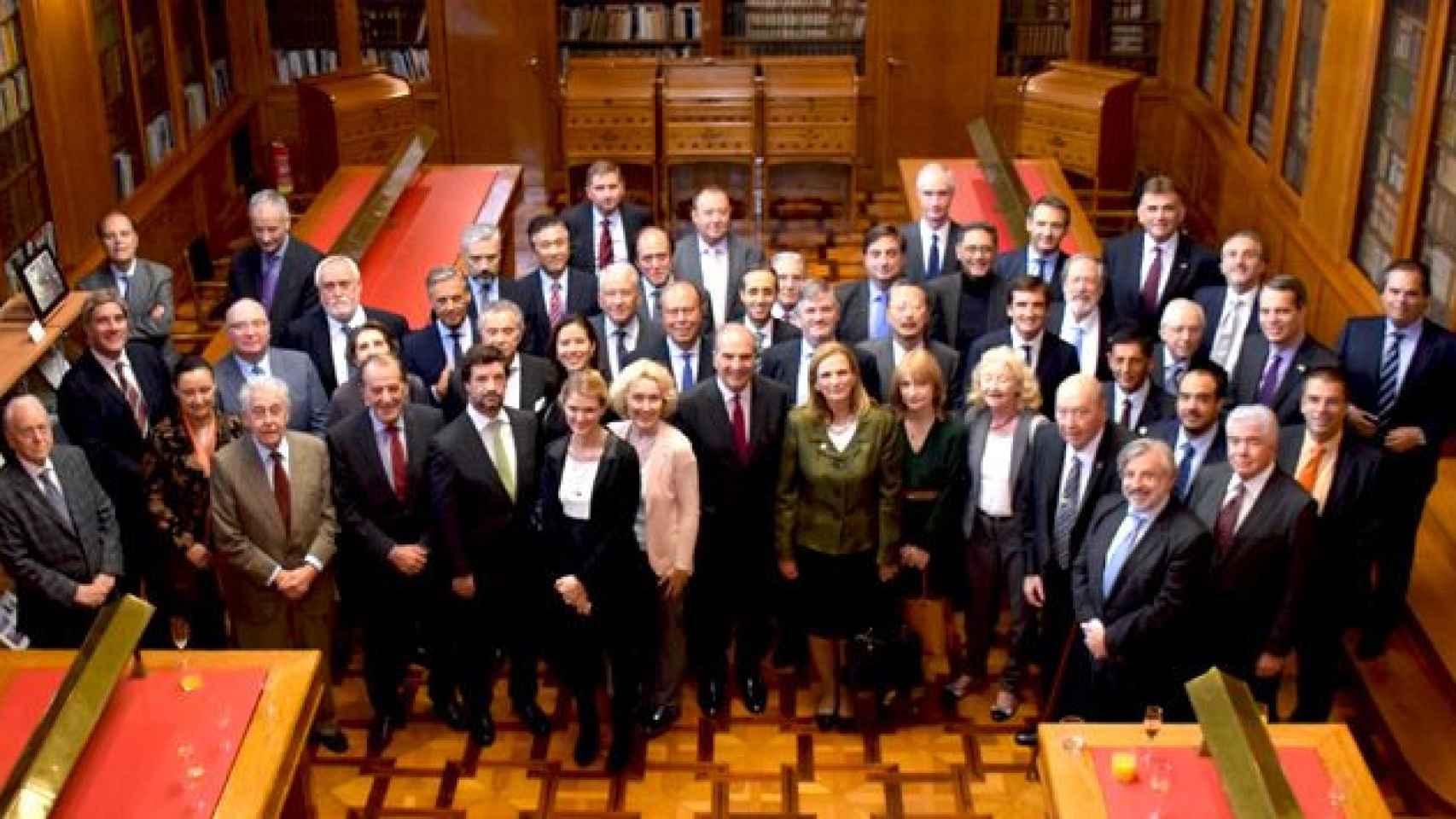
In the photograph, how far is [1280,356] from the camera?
19.9ft

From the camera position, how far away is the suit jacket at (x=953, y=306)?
6812 millimetres

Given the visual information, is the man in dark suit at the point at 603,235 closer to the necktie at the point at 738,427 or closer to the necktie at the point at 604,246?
the necktie at the point at 604,246

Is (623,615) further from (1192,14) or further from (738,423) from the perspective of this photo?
(1192,14)

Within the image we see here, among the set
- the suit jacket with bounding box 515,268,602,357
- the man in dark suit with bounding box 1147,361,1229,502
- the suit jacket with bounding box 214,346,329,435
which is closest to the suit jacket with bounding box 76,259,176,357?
the suit jacket with bounding box 214,346,329,435

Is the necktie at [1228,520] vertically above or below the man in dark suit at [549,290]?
below

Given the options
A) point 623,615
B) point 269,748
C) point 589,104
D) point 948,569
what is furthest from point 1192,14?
point 269,748

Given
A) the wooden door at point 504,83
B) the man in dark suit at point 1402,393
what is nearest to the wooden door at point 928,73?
the wooden door at point 504,83

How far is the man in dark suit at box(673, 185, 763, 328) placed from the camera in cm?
738

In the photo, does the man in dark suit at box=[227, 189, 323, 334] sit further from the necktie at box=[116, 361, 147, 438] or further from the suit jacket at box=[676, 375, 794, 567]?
the suit jacket at box=[676, 375, 794, 567]

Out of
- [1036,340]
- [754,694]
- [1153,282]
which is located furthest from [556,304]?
[1153,282]

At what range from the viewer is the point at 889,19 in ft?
39.7

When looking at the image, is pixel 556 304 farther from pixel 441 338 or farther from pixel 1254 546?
pixel 1254 546

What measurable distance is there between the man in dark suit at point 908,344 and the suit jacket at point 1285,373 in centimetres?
102

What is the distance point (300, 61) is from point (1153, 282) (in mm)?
7357
